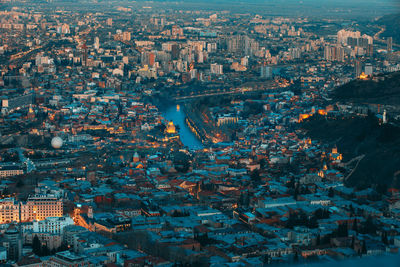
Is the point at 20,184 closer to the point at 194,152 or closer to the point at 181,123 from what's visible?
the point at 194,152

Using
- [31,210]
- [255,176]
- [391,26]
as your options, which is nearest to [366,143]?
[255,176]

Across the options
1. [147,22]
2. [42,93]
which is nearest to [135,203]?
[42,93]

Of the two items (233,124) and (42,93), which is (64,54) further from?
(233,124)

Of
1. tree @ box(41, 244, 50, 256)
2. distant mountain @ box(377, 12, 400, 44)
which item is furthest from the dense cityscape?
distant mountain @ box(377, 12, 400, 44)

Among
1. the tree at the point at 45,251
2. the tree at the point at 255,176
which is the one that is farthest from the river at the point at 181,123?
the tree at the point at 45,251

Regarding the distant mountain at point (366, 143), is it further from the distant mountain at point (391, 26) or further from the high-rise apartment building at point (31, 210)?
the distant mountain at point (391, 26)

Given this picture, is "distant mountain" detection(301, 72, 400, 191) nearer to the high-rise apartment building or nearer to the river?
the river

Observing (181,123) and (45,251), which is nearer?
(45,251)
